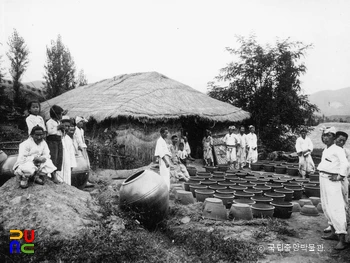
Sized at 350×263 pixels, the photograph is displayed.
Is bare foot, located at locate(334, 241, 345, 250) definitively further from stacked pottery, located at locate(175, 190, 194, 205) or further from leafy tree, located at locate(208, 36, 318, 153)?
leafy tree, located at locate(208, 36, 318, 153)

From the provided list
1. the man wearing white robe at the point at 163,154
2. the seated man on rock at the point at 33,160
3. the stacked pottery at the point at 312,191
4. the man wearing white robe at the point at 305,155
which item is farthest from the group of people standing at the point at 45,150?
the man wearing white robe at the point at 305,155

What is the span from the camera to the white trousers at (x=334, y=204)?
13.7ft

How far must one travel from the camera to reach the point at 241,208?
521 cm

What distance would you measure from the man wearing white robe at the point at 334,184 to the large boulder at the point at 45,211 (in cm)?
333

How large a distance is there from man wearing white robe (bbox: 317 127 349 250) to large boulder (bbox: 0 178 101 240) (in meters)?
3.33

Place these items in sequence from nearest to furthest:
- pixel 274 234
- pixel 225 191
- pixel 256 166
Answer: pixel 274 234
pixel 225 191
pixel 256 166

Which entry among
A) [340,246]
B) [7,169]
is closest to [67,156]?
[7,169]

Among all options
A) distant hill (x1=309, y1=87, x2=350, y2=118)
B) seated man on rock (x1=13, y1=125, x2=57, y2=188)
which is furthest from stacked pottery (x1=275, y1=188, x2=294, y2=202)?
distant hill (x1=309, y1=87, x2=350, y2=118)

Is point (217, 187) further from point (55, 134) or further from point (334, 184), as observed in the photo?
point (55, 134)

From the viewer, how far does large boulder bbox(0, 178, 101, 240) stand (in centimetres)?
366

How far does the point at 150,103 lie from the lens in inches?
524

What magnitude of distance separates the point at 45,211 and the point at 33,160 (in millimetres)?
897

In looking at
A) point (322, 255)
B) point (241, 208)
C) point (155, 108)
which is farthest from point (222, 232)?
point (155, 108)

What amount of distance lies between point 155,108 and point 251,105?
21.7 feet
